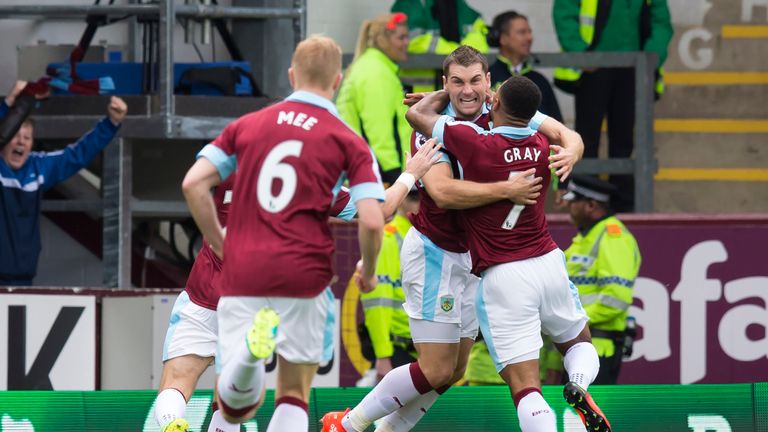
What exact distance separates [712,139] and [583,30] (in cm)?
229

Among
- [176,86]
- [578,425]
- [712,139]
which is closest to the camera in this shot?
[578,425]

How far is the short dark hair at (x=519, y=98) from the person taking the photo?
8.48 m

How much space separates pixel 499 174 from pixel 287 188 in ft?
5.34

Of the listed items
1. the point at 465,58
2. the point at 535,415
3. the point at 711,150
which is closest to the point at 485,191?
the point at 465,58

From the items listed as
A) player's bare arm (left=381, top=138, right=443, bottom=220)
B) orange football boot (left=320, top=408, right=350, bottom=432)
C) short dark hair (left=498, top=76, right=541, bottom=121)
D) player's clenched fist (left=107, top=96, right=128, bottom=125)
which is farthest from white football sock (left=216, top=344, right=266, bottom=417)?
player's clenched fist (left=107, top=96, right=128, bottom=125)

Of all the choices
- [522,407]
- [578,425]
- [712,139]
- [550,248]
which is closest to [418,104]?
[550,248]

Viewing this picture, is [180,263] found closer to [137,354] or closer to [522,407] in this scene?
[137,354]

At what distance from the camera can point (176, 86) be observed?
515 inches

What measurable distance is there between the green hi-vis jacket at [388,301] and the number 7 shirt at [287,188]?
4.33 metres

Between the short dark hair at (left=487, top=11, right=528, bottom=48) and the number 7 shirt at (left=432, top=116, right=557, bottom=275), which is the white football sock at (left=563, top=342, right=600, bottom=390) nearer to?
Answer: the number 7 shirt at (left=432, top=116, right=557, bottom=275)

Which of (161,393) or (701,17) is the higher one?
(701,17)

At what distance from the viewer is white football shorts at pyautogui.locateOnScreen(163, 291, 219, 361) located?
877 centimetres

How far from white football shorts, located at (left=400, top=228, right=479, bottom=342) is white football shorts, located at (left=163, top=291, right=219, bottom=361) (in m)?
1.07

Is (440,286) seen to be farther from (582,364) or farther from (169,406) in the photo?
(169,406)
